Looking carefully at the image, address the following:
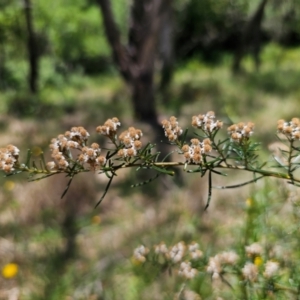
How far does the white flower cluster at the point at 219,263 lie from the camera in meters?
1.23

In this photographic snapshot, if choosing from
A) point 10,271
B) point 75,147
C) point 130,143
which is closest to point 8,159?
point 75,147

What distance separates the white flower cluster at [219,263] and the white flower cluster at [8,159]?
63cm

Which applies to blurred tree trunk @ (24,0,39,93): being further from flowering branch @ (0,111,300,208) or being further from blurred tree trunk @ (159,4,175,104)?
flowering branch @ (0,111,300,208)

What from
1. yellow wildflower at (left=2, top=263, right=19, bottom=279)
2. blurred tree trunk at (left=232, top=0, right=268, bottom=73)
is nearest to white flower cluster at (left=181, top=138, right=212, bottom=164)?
yellow wildflower at (left=2, top=263, right=19, bottom=279)

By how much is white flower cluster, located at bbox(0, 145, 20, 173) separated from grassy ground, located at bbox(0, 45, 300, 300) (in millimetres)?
609

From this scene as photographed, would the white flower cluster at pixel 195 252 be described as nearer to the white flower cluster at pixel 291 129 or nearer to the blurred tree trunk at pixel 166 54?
the white flower cluster at pixel 291 129

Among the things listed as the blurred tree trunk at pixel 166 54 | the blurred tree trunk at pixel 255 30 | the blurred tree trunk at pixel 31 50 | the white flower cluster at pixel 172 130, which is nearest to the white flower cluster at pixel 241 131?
the white flower cluster at pixel 172 130

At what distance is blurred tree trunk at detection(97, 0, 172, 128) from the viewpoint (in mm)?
3912

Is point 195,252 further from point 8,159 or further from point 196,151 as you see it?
point 8,159

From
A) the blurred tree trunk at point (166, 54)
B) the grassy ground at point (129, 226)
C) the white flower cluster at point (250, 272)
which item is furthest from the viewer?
the blurred tree trunk at point (166, 54)

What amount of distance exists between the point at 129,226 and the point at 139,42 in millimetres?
1786

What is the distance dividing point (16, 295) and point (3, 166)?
5.16 ft

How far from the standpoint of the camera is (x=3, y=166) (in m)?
0.91

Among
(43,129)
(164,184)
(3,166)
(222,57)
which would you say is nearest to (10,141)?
(43,129)
